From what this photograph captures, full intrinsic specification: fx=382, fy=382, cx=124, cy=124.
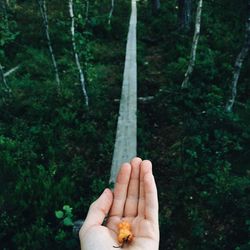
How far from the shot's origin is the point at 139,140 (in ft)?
32.7

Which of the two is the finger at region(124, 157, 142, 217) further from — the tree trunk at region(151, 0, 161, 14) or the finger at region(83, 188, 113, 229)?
the tree trunk at region(151, 0, 161, 14)

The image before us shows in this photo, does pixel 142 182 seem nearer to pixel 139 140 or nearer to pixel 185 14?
pixel 139 140

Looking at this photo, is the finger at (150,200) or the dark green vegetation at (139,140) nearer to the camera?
the finger at (150,200)

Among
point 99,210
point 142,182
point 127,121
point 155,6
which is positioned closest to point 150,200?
point 142,182

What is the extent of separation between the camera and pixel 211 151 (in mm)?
9062

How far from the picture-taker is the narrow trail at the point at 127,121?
9.15 meters

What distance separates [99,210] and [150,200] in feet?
1.98

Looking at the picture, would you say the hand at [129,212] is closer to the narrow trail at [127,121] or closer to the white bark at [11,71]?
the narrow trail at [127,121]

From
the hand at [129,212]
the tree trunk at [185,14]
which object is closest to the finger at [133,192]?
the hand at [129,212]

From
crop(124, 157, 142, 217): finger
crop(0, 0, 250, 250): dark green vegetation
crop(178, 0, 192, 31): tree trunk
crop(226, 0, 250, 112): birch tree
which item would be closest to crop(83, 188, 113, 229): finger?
crop(124, 157, 142, 217): finger

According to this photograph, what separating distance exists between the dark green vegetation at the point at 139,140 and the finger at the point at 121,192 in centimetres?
250

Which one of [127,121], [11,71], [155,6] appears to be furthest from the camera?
[155,6]

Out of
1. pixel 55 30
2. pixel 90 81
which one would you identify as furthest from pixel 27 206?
pixel 55 30

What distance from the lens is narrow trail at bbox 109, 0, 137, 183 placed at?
9.15 m
